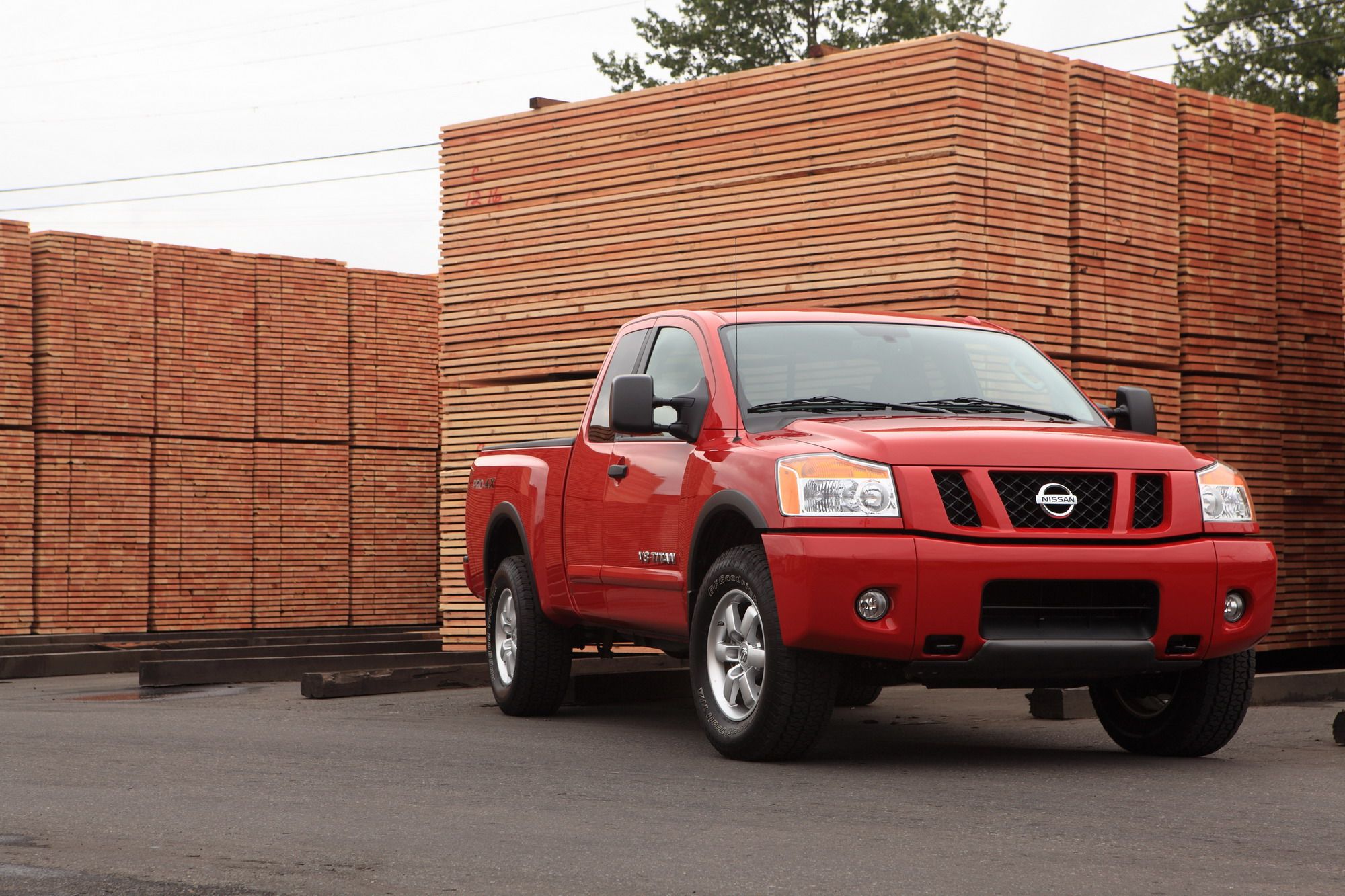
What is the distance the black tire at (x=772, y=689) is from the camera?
672 centimetres

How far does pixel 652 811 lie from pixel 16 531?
1479 cm

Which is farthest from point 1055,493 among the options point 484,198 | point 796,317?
point 484,198

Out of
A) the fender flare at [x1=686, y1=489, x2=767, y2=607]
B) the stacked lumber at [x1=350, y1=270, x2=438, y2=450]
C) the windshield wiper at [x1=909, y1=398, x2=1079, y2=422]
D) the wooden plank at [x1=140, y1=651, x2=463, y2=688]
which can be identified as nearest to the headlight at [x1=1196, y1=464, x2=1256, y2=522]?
the windshield wiper at [x1=909, y1=398, x2=1079, y2=422]

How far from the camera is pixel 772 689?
677 cm

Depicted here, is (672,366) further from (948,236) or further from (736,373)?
(948,236)

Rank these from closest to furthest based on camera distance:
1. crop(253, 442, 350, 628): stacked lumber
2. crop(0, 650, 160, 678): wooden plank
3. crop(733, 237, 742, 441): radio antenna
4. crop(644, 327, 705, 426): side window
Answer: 1. crop(733, 237, 742, 441): radio antenna
2. crop(644, 327, 705, 426): side window
3. crop(0, 650, 160, 678): wooden plank
4. crop(253, 442, 350, 628): stacked lumber

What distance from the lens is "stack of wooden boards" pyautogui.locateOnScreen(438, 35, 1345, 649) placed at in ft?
40.2

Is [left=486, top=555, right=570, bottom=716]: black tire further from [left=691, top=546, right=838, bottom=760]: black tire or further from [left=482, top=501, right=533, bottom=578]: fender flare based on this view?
[left=691, top=546, right=838, bottom=760]: black tire

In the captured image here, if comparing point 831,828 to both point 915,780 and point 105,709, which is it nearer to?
point 915,780

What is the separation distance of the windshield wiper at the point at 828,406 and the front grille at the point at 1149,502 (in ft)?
3.33

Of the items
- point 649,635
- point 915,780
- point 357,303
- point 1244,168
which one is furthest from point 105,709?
point 357,303

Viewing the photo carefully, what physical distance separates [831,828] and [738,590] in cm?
184

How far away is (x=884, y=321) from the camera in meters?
8.30

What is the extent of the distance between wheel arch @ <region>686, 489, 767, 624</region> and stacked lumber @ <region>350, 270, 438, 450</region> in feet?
49.1
